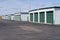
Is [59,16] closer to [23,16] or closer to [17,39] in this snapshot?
[17,39]

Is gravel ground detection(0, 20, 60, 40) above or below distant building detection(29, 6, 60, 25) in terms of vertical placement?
below

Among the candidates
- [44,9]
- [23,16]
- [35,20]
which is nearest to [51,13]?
[44,9]

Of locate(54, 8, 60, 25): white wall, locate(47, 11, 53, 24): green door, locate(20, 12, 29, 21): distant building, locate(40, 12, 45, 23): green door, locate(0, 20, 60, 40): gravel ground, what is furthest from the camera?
locate(20, 12, 29, 21): distant building

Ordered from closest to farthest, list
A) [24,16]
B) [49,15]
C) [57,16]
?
[57,16]
[49,15]
[24,16]

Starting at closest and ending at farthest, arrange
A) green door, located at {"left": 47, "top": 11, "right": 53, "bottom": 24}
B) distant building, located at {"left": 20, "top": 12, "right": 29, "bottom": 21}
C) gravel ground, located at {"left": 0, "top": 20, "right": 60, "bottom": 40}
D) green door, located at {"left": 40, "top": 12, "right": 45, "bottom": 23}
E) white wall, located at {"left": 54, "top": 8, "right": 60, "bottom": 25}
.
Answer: gravel ground, located at {"left": 0, "top": 20, "right": 60, "bottom": 40}
white wall, located at {"left": 54, "top": 8, "right": 60, "bottom": 25}
green door, located at {"left": 47, "top": 11, "right": 53, "bottom": 24}
green door, located at {"left": 40, "top": 12, "right": 45, "bottom": 23}
distant building, located at {"left": 20, "top": 12, "right": 29, "bottom": 21}

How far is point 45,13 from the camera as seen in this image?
42125mm

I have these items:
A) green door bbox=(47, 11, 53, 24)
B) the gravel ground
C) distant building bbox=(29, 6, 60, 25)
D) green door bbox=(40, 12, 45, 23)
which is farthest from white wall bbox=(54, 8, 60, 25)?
the gravel ground

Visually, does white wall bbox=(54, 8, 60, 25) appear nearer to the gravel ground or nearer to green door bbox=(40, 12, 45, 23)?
green door bbox=(40, 12, 45, 23)

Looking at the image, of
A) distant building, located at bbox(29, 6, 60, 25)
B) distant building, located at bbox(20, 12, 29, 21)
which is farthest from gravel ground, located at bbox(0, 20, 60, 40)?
distant building, located at bbox(20, 12, 29, 21)

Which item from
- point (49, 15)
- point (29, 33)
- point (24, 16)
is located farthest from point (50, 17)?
point (24, 16)

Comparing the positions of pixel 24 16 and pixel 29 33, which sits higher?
pixel 24 16

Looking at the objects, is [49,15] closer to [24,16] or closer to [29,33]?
[29,33]

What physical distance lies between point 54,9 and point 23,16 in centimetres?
3822

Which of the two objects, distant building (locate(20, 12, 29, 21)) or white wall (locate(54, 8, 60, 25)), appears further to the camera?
distant building (locate(20, 12, 29, 21))
